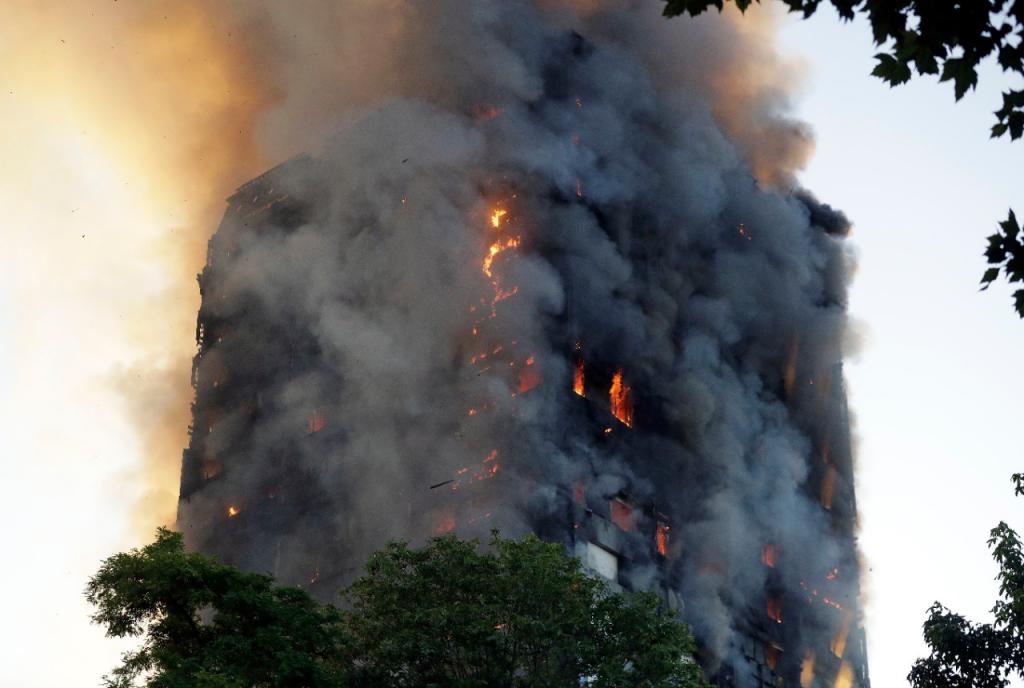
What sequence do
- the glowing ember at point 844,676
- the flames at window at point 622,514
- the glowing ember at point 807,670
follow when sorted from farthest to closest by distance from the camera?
the glowing ember at point 844,676
the glowing ember at point 807,670
the flames at window at point 622,514

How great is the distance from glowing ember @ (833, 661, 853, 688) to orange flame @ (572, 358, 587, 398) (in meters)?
22.8

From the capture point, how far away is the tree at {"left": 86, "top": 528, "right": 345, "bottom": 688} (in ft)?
98.2

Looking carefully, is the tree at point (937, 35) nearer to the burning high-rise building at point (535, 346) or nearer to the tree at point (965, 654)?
the tree at point (965, 654)

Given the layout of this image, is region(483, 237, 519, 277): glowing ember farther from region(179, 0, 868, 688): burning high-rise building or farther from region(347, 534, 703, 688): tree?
region(347, 534, 703, 688): tree

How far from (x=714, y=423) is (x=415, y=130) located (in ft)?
67.8

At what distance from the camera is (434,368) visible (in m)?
66.7

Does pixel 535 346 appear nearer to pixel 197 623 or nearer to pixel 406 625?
pixel 406 625

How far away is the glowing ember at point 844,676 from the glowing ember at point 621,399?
1950cm

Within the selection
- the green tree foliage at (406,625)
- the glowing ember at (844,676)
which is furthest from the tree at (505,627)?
the glowing ember at (844,676)

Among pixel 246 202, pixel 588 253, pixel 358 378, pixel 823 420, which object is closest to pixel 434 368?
pixel 358 378

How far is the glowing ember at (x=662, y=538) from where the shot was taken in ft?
218

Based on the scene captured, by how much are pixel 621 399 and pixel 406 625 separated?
35.6 metres

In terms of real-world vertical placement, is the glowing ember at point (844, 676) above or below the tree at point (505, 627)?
above

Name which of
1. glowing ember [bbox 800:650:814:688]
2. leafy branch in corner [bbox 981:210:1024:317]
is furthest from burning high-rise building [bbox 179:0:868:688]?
leafy branch in corner [bbox 981:210:1024:317]
